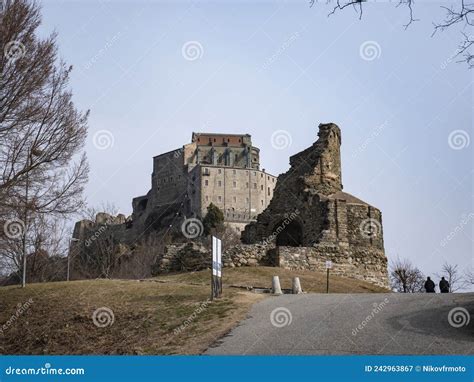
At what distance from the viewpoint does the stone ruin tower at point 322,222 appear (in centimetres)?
3303

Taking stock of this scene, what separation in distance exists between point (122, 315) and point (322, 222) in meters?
17.6

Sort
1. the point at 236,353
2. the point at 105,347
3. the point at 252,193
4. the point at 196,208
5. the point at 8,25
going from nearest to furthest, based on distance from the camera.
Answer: the point at 236,353 → the point at 105,347 → the point at 8,25 → the point at 196,208 → the point at 252,193

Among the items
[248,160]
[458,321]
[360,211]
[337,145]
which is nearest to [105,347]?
[458,321]

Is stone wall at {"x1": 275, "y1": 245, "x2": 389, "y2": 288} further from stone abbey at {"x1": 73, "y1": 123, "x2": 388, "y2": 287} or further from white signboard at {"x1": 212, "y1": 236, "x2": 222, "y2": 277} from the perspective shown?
white signboard at {"x1": 212, "y1": 236, "x2": 222, "y2": 277}

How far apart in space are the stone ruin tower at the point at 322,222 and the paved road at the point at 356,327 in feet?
40.3

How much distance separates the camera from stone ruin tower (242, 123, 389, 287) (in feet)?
108

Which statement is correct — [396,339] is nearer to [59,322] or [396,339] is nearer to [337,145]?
[59,322]

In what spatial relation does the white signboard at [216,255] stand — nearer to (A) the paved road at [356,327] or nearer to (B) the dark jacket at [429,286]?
(A) the paved road at [356,327]

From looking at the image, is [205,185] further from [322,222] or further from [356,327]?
[356,327]

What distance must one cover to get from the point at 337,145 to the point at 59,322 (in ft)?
76.4

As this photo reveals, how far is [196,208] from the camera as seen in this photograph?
358 feet

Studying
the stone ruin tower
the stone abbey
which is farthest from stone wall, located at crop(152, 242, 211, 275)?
the stone ruin tower

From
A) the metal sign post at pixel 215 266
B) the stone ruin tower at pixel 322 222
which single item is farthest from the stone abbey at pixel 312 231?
the metal sign post at pixel 215 266

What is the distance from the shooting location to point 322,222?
3497 centimetres
